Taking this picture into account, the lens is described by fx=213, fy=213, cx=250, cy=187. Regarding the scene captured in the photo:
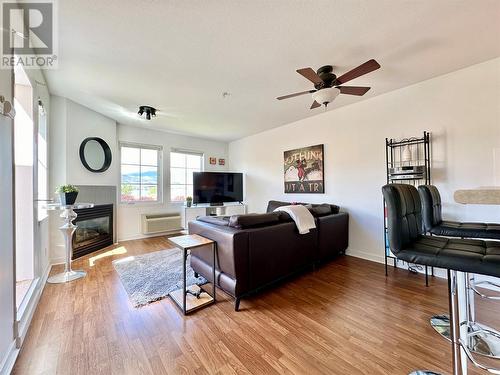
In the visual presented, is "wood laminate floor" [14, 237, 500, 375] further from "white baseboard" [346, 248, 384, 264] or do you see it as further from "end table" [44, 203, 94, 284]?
"white baseboard" [346, 248, 384, 264]

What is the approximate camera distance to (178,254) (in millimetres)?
3465

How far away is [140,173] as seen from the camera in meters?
4.70

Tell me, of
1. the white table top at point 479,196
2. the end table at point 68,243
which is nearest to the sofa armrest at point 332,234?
the white table top at point 479,196

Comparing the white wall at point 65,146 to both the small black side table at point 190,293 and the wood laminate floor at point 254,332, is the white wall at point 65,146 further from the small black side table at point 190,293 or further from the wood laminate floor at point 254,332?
the small black side table at point 190,293

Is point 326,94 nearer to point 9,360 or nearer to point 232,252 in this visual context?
point 232,252

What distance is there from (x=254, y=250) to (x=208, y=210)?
Answer: 10.4 ft

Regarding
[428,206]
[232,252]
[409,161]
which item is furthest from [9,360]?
[409,161]

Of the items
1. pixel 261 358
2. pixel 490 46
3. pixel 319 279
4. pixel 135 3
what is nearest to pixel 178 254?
pixel 319 279

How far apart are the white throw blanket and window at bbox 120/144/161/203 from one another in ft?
11.4

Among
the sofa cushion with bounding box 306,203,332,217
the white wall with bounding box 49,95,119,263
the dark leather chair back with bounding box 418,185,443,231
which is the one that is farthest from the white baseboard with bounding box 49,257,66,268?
the dark leather chair back with bounding box 418,185,443,231

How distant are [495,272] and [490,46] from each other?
94.2 inches

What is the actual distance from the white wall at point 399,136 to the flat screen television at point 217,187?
111cm

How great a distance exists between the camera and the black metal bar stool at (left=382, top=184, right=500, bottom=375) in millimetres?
999

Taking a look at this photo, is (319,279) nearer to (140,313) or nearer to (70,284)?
(140,313)
